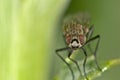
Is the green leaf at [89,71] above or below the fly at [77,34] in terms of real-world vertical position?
below

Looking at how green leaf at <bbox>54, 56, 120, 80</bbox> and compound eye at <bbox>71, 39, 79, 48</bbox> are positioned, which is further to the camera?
compound eye at <bbox>71, 39, 79, 48</bbox>

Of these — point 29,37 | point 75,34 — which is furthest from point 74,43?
point 29,37

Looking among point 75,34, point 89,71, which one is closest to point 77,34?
point 75,34

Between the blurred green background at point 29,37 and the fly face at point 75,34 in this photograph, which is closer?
the blurred green background at point 29,37

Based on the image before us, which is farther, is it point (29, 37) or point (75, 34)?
point (75, 34)

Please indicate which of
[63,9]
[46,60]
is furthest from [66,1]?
[46,60]

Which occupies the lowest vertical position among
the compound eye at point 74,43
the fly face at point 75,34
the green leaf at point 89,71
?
the green leaf at point 89,71

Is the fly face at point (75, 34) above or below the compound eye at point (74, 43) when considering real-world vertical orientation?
above

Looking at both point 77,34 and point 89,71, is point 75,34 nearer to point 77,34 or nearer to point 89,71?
point 77,34
